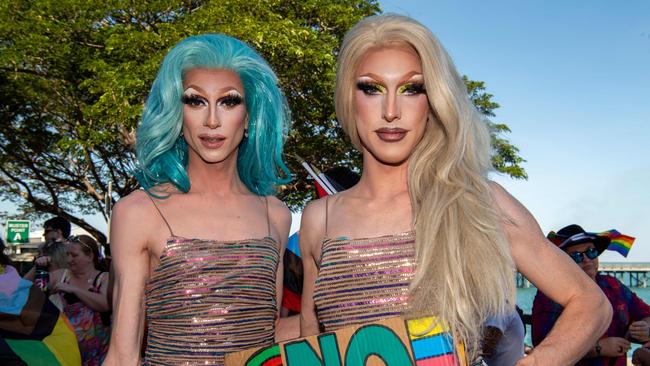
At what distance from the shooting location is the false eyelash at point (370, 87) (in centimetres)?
249

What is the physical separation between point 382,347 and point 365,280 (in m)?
0.35

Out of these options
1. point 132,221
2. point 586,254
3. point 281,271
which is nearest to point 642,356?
point 586,254

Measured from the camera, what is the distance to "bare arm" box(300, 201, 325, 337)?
277 cm

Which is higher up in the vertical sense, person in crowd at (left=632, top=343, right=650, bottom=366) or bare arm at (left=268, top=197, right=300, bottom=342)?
bare arm at (left=268, top=197, right=300, bottom=342)

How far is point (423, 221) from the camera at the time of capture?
7.75ft

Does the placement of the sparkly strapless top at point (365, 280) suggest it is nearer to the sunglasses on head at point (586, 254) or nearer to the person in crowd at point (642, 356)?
the sunglasses on head at point (586, 254)

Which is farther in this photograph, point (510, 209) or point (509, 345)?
point (509, 345)

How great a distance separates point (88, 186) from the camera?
19.7m

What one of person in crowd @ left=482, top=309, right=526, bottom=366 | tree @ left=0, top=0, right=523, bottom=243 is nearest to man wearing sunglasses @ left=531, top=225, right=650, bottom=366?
person in crowd @ left=482, top=309, right=526, bottom=366

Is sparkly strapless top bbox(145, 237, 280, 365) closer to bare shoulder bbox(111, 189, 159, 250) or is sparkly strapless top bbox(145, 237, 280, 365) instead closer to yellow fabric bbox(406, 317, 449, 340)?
bare shoulder bbox(111, 189, 159, 250)

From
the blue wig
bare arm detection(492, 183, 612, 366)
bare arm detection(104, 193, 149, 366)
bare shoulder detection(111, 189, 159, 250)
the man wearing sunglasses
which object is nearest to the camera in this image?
bare arm detection(492, 183, 612, 366)

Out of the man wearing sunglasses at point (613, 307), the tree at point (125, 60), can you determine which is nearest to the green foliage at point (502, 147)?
the tree at point (125, 60)

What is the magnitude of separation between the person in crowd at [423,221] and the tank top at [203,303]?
29 cm

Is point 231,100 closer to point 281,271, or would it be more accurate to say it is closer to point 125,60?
point 281,271
